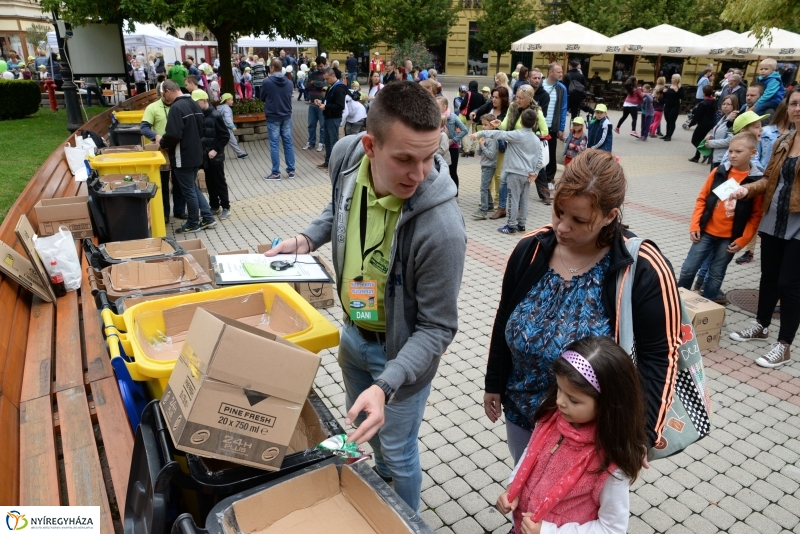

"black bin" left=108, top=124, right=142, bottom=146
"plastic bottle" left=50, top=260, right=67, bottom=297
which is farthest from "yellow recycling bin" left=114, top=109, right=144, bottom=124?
"plastic bottle" left=50, top=260, right=67, bottom=297

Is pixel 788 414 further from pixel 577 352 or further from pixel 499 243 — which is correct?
pixel 499 243

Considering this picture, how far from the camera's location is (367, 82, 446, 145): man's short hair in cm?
195

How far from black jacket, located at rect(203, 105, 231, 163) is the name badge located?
6.85m

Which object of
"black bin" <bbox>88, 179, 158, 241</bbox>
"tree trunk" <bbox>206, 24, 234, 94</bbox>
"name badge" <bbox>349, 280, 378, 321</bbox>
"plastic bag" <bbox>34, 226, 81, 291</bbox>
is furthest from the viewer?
"tree trunk" <bbox>206, 24, 234, 94</bbox>

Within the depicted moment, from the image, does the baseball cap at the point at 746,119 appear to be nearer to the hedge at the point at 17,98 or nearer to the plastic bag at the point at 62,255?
the plastic bag at the point at 62,255

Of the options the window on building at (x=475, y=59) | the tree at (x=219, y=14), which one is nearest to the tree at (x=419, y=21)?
the window on building at (x=475, y=59)

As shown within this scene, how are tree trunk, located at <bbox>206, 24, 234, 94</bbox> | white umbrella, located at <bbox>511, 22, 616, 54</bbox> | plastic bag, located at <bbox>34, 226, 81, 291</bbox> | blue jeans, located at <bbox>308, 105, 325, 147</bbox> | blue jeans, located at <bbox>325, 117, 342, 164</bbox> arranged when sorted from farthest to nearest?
white umbrella, located at <bbox>511, 22, 616, 54</bbox> < tree trunk, located at <bbox>206, 24, 234, 94</bbox> < blue jeans, located at <bbox>308, 105, 325, 147</bbox> < blue jeans, located at <bbox>325, 117, 342, 164</bbox> < plastic bag, located at <bbox>34, 226, 81, 291</bbox>

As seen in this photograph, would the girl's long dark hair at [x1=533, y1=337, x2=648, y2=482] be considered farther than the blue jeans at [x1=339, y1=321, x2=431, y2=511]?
No

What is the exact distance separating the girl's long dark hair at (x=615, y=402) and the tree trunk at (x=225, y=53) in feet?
48.3

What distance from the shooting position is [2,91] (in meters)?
14.9

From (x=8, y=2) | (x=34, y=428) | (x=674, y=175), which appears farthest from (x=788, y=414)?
(x=8, y=2)

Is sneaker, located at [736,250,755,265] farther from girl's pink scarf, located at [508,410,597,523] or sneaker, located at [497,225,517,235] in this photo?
girl's pink scarf, located at [508,410,597,523]

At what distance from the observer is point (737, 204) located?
5.05m

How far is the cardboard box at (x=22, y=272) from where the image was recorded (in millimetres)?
3937
